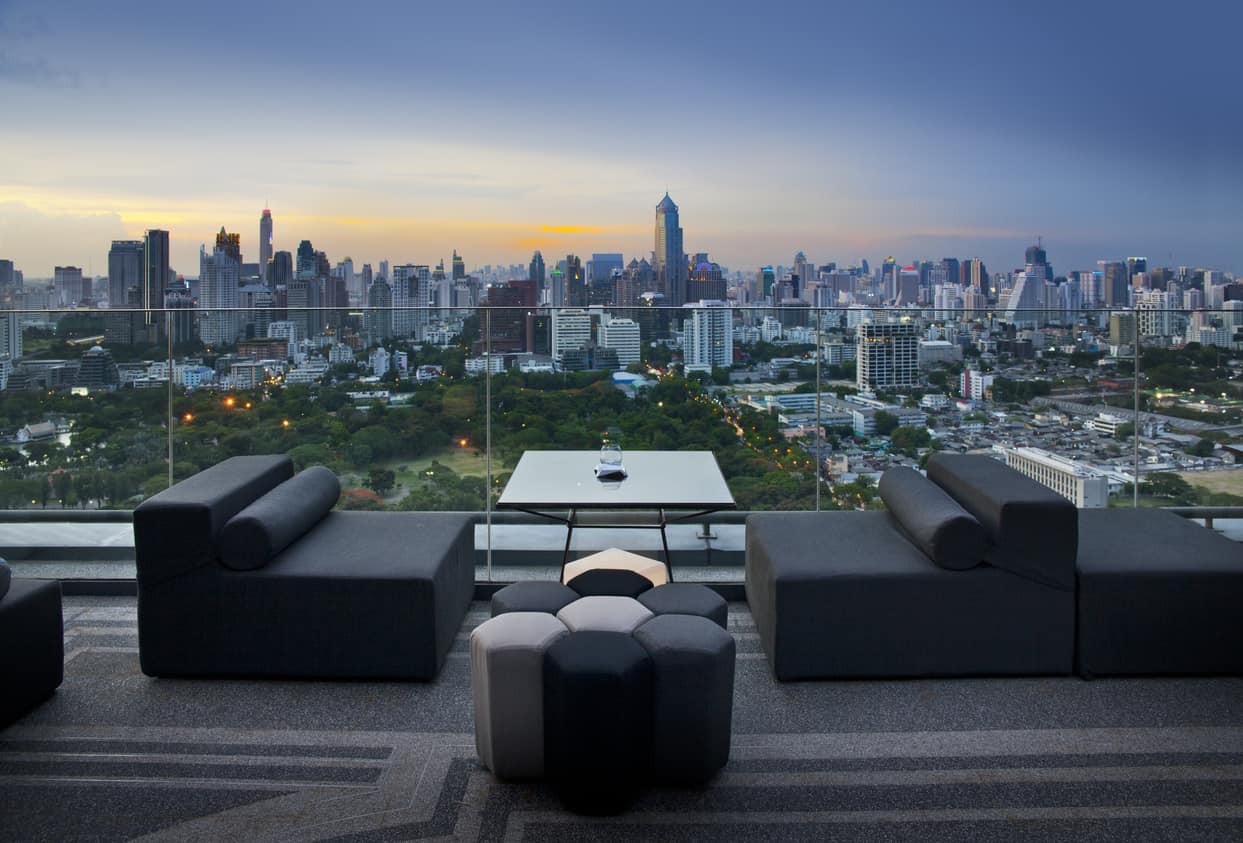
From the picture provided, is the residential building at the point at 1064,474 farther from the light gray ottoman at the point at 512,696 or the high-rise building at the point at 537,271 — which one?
the high-rise building at the point at 537,271

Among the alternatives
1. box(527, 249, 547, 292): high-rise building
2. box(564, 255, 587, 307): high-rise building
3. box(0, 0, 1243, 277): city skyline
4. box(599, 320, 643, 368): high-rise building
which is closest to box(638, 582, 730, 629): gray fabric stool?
box(599, 320, 643, 368): high-rise building

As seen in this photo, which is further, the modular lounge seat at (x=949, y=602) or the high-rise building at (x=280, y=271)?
the high-rise building at (x=280, y=271)

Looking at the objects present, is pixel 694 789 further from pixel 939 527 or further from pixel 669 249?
pixel 669 249

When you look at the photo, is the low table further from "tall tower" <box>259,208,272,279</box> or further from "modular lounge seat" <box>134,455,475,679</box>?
"tall tower" <box>259,208,272,279</box>

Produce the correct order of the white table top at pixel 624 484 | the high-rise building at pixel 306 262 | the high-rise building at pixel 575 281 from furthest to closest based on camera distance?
the high-rise building at pixel 575 281, the high-rise building at pixel 306 262, the white table top at pixel 624 484

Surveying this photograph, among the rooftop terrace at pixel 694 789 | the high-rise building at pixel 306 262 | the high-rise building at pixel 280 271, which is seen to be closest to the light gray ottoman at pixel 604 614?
the rooftop terrace at pixel 694 789

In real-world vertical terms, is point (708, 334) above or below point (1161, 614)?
above

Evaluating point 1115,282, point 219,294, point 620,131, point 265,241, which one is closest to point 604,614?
point 219,294

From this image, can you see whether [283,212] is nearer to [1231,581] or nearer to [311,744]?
[311,744]
